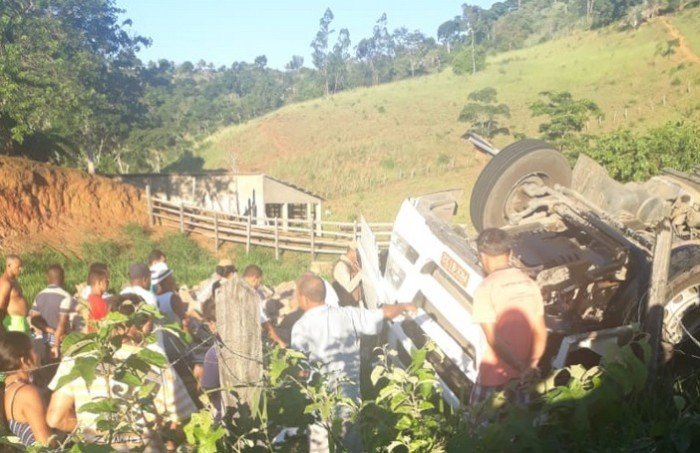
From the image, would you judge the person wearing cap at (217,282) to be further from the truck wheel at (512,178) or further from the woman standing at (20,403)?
the woman standing at (20,403)

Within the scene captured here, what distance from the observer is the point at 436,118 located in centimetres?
6072

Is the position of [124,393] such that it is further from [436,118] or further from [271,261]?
[436,118]

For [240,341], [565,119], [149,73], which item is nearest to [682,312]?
[240,341]

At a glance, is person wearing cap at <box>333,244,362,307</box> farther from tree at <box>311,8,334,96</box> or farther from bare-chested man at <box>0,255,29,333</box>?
tree at <box>311,8,334,96</box>

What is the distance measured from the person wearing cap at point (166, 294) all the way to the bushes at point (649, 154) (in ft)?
30.7

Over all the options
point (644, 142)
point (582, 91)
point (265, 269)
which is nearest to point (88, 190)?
point (265, 269)

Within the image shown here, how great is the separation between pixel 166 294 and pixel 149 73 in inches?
2904

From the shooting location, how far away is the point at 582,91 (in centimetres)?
5319

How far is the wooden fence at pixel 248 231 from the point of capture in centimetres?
2000

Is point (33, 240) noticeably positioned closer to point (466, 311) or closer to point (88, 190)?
point (88, 190)

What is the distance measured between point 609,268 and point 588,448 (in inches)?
96.1

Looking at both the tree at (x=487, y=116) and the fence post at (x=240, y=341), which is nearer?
the fence post at (x=240, y=341)

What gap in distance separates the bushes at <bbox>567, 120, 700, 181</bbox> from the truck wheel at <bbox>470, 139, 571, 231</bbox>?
680 cm

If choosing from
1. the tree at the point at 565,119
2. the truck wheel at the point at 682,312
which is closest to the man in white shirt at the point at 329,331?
the truck wheel at the point at 682,312
